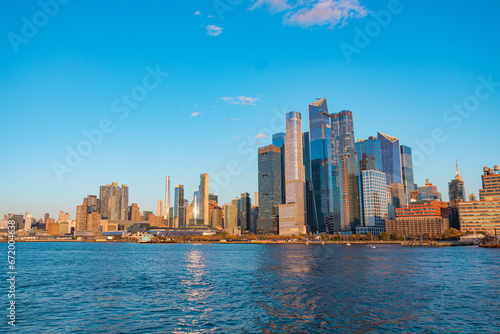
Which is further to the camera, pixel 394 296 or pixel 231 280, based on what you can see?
pixel 231 280

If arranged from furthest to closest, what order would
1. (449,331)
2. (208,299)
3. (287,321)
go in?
(208,299) < (287,321) < (449,331)

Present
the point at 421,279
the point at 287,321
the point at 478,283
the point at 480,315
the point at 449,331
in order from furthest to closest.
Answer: the point at 421,279, the point at 478,283, the point at 480,315, the point at 287,321, the point at 449,331

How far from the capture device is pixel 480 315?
43.2 meters

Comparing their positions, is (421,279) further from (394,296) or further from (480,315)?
(480,315)

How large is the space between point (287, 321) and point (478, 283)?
45.3m

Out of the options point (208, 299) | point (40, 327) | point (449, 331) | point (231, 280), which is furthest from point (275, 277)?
point (40, 327)

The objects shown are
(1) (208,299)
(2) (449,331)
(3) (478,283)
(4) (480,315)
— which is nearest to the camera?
(2) (449,331)

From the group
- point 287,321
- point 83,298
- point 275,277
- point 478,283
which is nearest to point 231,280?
point 275,277

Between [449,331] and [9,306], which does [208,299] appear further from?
[449,331]

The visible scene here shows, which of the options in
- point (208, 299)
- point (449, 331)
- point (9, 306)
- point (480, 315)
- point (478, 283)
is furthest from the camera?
point (478, 283)

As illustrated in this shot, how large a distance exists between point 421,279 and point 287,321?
42.6m

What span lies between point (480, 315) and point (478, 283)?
27.5 metres

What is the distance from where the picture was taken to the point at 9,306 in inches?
1892

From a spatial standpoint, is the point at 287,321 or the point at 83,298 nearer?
the point at 287,321
